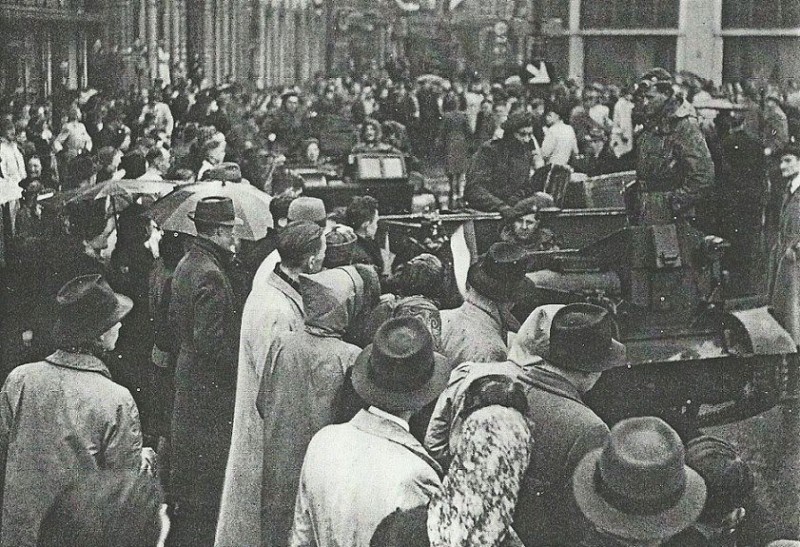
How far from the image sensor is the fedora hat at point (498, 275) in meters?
4.71

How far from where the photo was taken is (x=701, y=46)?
14.1 metres

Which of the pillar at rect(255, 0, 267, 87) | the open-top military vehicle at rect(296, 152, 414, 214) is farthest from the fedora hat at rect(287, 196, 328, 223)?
the pillar at rect(255, 0, 267, 87)

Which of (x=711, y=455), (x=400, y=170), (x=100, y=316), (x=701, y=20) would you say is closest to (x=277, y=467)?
(x=100, y=316)

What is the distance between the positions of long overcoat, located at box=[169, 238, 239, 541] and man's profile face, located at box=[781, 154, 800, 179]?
6.72m

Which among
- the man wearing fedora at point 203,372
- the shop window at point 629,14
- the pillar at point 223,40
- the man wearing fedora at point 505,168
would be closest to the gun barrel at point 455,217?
the man wearing fedora at point 505,168

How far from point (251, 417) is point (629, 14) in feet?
41.6

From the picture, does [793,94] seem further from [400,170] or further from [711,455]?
[711,455]

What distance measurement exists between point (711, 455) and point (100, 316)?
90.7 inches

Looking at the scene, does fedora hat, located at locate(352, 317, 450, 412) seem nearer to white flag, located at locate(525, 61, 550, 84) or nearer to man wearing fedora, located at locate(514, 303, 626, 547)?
man wearing fedora, located at locate(514, 303, 626, 547)

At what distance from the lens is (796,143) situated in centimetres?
1197

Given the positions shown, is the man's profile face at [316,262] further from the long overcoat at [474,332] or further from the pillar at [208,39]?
the pillar at [208,39]

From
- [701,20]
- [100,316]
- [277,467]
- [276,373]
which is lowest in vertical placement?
[277,467]

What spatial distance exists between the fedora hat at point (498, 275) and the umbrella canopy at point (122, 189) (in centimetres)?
347

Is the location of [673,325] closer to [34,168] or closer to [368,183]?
[368,183]
